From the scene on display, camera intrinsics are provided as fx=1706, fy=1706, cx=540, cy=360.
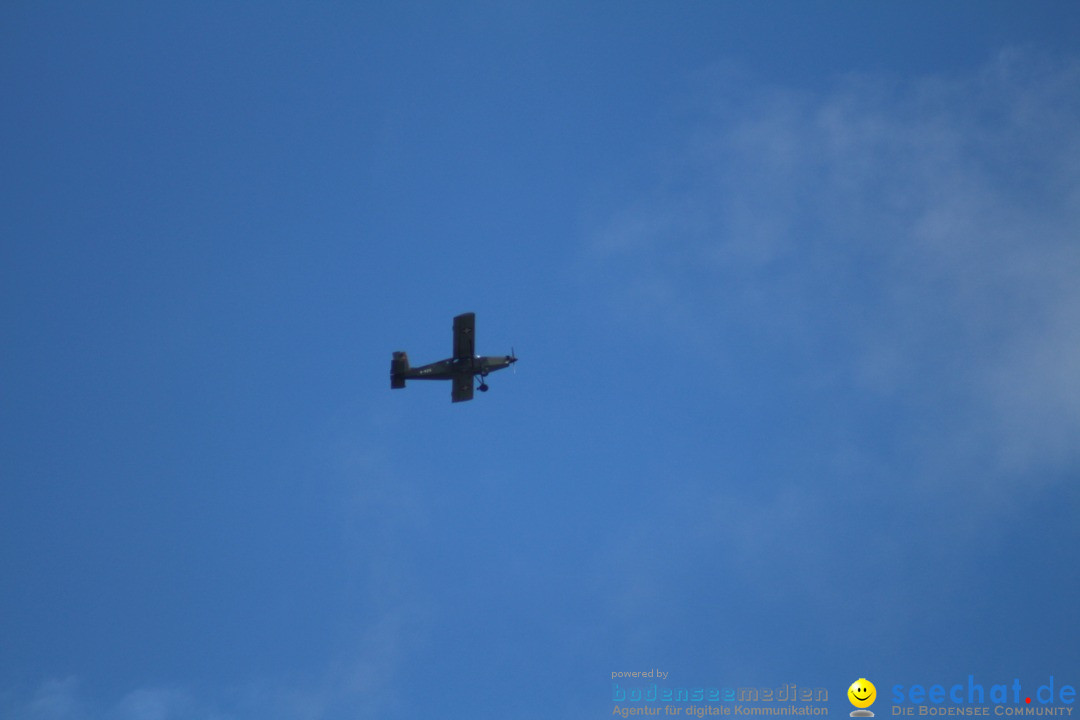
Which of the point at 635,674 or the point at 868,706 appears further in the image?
the point at 635,674

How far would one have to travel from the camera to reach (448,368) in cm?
9306

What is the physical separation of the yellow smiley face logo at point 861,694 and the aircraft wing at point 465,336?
2754 cm

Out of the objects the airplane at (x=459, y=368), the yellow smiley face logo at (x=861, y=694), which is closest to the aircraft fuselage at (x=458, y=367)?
the airplane at (x=459, y=368)

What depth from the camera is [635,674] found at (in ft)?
324

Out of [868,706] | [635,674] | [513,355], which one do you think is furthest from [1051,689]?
[513,355]

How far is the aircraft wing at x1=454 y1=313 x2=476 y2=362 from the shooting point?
9175 cm

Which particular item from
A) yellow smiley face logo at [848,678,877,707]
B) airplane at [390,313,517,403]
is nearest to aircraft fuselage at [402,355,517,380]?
airplane at [390,313,517,403]

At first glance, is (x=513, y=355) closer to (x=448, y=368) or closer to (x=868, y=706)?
(x=448, y=368)

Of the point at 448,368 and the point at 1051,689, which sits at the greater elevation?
the point at 448,368

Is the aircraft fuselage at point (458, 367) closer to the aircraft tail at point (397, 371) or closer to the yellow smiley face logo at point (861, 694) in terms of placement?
the aircraft tail at point (397, 371)

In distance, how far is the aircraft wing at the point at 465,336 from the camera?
91750mm

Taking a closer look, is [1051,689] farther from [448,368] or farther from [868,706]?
[448,368]

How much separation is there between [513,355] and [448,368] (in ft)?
12.0

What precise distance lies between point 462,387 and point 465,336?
305 cm
